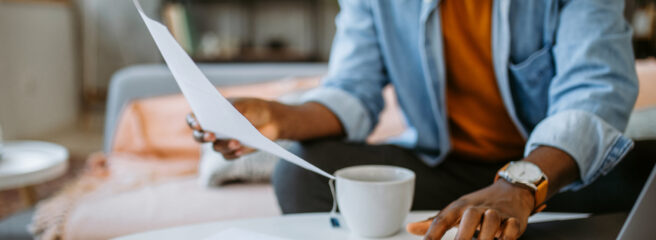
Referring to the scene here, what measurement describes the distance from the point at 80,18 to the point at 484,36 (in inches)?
142

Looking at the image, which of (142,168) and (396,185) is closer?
(396,185)

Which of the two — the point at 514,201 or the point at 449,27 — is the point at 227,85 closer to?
the point at 449,27

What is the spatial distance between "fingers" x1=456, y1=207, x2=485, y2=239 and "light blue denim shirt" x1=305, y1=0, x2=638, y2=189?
21cm

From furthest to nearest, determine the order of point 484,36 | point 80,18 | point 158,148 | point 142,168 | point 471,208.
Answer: point 80,18, point 158,148, point 142,168, point 484,36, point 471,208

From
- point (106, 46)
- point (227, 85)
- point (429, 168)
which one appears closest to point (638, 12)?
point (227, 85)

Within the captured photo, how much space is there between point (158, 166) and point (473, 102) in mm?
937

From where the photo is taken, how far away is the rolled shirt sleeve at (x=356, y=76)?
876 millimetres

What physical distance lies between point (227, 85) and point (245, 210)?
2.37ft

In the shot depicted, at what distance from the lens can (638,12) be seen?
3.03m

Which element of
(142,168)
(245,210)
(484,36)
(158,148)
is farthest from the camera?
(158,148)

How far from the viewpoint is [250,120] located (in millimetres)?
700

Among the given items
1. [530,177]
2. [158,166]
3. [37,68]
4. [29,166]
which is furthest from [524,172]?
[37,68]

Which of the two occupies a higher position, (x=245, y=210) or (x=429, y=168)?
(x=429, y=168)

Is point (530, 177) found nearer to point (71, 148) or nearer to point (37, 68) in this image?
point (71, 148)
